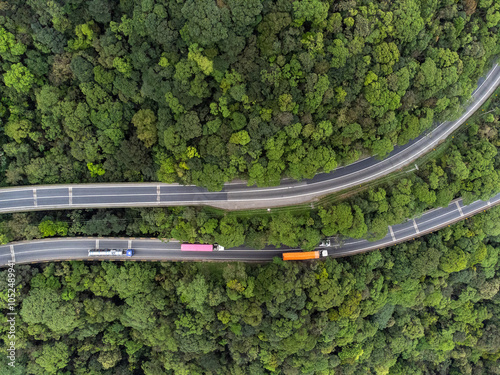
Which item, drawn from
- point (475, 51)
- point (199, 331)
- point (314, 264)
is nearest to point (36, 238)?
point (199, 331)

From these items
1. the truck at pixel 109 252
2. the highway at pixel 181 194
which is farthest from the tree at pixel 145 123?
the truck at pixel 109 252

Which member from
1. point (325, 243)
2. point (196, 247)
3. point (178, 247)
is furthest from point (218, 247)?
point (325, 243)

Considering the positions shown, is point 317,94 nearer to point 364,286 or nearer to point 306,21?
point 306,21

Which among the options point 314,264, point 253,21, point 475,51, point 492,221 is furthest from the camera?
point 492,221

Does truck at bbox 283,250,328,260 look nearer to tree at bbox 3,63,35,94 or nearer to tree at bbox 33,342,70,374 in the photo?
tree at bbox 33,342,70,374

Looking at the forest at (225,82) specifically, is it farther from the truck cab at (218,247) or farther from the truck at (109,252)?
the truck at (109,252)

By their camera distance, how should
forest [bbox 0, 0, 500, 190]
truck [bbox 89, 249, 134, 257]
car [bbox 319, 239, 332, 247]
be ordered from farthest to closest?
1. car [bbox 319, 239, 332, 247]
2. truck [bbox 89, 249, 134, 257]
3. forest [bbox 0, 0, 500, 190]

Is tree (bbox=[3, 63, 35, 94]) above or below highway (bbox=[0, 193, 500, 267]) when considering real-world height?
above

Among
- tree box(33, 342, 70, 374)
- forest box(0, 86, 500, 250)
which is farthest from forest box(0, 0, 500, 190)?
tree box(33, 342, 70, 374)
